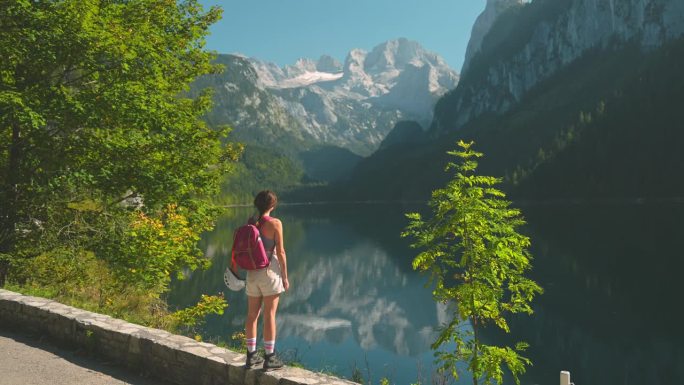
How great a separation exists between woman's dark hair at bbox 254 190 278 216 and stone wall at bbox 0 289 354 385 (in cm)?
276

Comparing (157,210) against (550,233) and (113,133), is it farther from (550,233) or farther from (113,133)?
(550,233)

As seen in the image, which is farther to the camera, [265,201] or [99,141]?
[99,141]

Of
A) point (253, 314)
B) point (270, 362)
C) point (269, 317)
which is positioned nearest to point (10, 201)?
point (253, 314)

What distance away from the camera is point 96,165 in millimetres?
15656

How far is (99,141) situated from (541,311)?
39.3 meters

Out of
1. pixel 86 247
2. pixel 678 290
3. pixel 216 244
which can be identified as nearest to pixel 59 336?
pixel 86 247

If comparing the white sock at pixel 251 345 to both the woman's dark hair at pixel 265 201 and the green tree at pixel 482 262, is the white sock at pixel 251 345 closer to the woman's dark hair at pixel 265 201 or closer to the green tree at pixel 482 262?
the woman's dark hair at pixel 265 201

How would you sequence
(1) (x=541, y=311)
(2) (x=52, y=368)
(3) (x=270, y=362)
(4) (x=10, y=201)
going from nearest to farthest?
1. (3) (x=270, y=362)
2. (2) (x=52, y=368)
3. (4) (x=10, y=201)
4. (1) (x=541, y=311)

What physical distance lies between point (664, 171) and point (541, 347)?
6273 inches

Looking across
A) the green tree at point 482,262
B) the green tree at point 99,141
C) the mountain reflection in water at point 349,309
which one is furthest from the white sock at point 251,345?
the green tree at point 99,141

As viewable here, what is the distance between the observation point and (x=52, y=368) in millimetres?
9898

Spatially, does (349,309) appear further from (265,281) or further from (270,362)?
(265,281)

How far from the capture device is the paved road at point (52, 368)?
367 inches

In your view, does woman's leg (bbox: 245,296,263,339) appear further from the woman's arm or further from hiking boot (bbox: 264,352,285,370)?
the woman's arm
